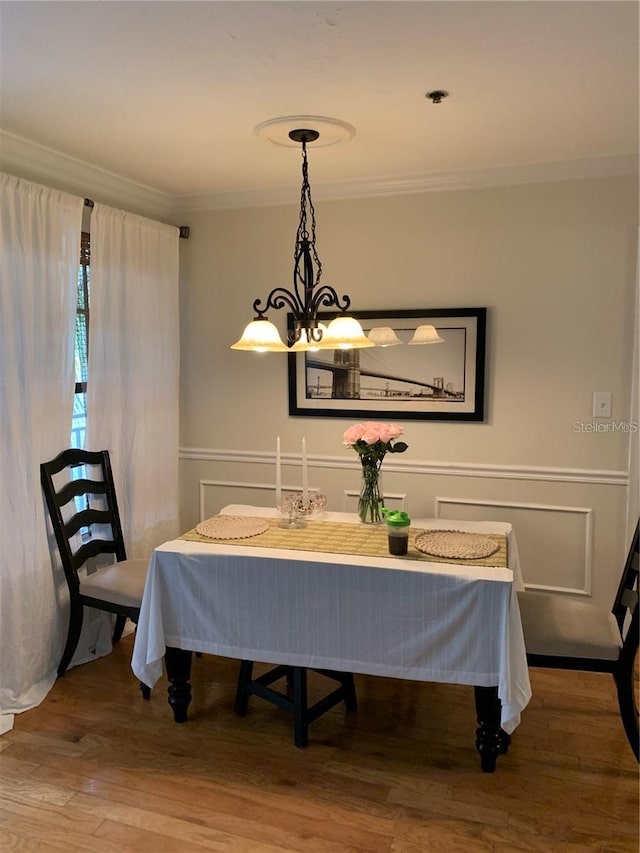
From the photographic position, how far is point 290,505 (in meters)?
2.85

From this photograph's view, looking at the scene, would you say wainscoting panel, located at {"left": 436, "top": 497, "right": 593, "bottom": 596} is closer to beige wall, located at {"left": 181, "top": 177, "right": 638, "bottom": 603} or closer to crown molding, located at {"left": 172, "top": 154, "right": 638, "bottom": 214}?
beige wall, located at {"left": 181, "top": 177, "right": 638, "bottom": 603}

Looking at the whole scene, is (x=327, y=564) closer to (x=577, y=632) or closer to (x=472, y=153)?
(x=577, y=632)

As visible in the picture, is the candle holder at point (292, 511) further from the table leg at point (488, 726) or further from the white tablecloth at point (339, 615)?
the table leg at point (488, 726)

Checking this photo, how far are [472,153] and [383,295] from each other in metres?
0.84

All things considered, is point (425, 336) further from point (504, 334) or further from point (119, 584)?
point (119, 584)

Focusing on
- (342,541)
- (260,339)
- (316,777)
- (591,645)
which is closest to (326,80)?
(260,339)

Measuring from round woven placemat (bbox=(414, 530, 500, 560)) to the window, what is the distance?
A: 1.75m

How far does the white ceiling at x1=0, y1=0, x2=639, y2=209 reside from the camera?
1.77 meters

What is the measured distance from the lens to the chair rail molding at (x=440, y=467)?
129 inches

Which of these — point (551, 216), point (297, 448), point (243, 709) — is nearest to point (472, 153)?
point (551, 216)

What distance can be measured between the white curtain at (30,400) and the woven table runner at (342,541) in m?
0.75

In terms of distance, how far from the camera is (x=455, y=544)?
2.55 m

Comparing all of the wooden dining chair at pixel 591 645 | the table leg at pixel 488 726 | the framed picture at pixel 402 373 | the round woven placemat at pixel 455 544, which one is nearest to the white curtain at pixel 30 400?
the framed picture at pixel 402 373

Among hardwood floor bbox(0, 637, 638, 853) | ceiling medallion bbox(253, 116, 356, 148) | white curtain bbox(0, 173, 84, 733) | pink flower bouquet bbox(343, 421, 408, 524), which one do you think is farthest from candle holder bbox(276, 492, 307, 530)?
ceiling medallion bbox(253, 116, 356, 148)
